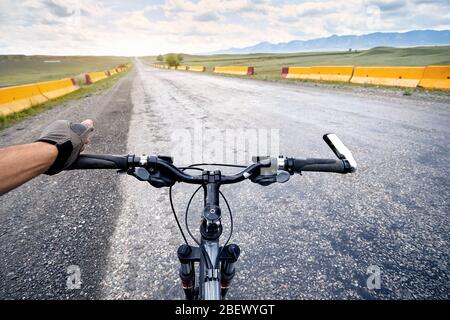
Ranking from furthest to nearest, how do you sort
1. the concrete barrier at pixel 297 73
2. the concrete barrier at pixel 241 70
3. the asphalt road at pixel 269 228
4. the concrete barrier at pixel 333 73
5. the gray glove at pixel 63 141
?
1. the concrete barrier at pixel 241 70
2. the concrete barrier at pixel 297 73
3. the concrete barrier at pixel 333 73
4. the asphalt road at pixel 269 228
5. the gray glove at pixel 63 141

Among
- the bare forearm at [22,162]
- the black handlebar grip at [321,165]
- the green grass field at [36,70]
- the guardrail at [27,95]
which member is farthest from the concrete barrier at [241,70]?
the green grass field at [36,70]

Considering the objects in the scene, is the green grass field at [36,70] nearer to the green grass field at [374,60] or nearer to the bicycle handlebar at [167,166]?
the green grass field at [374,60]

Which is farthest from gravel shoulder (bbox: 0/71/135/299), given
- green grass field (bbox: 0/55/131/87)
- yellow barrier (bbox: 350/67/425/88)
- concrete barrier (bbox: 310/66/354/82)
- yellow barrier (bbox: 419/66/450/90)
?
green grass field (bbox: 0/55/131/87)

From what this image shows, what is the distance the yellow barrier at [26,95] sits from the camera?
8.89 m

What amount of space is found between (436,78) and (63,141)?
46.6 ft

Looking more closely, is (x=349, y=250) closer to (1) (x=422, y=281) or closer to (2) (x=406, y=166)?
(1) (x=422, y=281)

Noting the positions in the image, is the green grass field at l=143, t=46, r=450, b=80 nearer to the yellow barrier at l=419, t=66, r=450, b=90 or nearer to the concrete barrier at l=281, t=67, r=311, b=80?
the concrete barrier at l=281, t=67, r=311, b=80

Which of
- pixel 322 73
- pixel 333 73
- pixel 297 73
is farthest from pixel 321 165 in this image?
pixel 297 73

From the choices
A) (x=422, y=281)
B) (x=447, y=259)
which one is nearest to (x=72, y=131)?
(x=422, y=281)

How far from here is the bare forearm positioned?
0.89 meters

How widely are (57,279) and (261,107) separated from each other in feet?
25.5

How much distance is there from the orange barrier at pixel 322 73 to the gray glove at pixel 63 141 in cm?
1642

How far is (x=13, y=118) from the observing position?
848 cm

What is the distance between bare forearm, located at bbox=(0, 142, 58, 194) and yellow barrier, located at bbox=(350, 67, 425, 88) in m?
14.4
